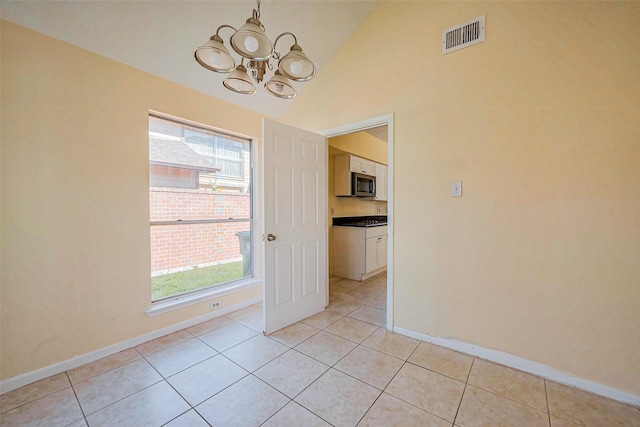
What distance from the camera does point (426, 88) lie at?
88.4 inches

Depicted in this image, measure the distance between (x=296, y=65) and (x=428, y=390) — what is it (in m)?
2.39

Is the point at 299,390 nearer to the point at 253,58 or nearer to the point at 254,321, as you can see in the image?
the point at 254,321

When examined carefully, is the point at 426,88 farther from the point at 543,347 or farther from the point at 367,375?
the point at 367,375

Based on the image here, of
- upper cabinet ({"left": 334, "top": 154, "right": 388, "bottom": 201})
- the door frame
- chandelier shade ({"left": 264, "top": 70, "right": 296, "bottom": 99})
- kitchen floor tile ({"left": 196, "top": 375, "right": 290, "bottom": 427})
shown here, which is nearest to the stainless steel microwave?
upper cabinet ({"left": 334, "top": 154, "right": 388, "bottom": 201})

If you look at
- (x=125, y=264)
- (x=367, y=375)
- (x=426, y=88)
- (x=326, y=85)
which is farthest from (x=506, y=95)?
(x=125, y=264)

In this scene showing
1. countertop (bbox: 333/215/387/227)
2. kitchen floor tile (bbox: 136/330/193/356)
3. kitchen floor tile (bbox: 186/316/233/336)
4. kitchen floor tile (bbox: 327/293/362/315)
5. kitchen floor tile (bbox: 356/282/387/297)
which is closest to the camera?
kitchen floor tile (bbox: 136/330/193/356)

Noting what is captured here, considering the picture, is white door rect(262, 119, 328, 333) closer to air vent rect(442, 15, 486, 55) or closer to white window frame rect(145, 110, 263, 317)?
white window frame rect(145, 110, 263, 317)

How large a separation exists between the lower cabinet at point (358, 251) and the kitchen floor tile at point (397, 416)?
2505 mm

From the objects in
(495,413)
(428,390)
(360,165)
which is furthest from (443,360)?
(360,165)

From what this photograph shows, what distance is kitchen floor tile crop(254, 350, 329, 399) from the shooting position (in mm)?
1702

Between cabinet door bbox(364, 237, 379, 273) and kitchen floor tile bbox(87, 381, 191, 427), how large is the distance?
2997mm

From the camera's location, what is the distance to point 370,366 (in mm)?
1927

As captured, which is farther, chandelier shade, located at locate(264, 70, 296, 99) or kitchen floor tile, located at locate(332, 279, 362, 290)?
kitchen floor tile, located at locate(332, 279, 362, 290)

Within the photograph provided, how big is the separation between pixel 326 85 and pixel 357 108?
0.58 meters
